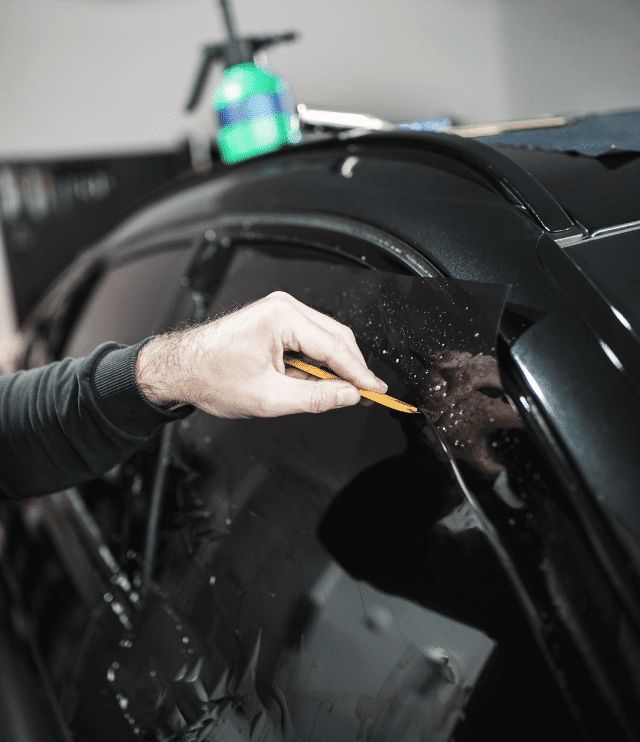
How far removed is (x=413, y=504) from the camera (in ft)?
2.45

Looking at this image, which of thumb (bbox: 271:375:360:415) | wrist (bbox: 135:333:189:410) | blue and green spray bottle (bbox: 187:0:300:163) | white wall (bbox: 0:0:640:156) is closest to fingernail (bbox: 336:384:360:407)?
thumb (bbox: 271:375:360:415)

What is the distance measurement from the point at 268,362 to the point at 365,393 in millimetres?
124

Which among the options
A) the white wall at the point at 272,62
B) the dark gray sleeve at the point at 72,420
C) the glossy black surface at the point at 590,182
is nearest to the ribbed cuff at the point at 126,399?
the dark gray sleeve at the point at 72,420

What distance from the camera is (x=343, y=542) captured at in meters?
0.79

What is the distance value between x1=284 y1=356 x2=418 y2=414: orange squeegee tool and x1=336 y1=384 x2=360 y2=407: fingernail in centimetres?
1

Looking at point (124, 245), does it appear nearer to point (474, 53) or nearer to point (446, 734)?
point (446, 734)

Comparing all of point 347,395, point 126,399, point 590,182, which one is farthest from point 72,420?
point 590,182

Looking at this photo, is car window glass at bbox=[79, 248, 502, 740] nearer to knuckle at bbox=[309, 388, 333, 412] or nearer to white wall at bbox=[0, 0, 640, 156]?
knuckle at bbox=[309, 388, 333, 412]

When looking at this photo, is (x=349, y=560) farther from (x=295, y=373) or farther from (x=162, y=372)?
(x=162, y=372)

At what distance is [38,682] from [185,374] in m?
0.74

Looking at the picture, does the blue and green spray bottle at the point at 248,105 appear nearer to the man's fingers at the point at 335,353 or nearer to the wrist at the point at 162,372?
the wrist at the point at 162,372

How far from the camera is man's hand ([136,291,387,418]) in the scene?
31.0 inches

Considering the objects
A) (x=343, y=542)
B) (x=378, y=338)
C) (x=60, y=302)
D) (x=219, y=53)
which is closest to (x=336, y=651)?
(x=343, y=542)

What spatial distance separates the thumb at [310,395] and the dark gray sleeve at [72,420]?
22 cm
